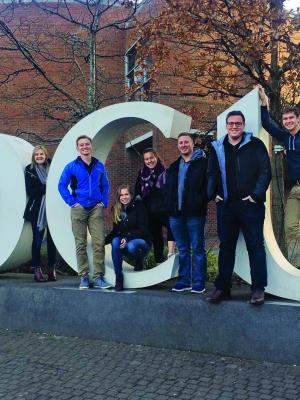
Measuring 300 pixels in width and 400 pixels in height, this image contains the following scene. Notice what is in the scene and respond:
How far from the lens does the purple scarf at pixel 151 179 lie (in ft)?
19.7

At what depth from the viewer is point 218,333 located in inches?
196

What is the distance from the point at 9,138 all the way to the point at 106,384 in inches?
156

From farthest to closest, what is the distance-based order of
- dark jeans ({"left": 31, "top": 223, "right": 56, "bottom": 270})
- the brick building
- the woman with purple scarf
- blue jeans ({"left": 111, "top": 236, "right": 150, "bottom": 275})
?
the brick building, dark jeans ({"left": 31, "top": 223, "right": 56, "bottom": 270}), the woman with purple scarf, blue jeans ({"left": 111, "top": 236, "right": 150, "bottom": 275})

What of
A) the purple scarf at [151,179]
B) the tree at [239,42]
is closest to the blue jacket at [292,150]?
the purple scarf at [151,179]

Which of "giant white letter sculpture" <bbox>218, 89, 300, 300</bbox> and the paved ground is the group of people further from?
the paved ground

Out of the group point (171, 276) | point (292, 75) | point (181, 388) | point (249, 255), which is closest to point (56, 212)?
point (171, 276)

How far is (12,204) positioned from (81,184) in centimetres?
134

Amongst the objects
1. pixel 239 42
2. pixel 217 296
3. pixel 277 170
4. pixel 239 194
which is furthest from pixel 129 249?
pixel 277 170

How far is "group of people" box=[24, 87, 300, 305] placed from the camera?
4922 millimetres

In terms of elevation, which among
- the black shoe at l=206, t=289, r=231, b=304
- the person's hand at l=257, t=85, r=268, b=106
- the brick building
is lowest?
the black shoe at l=206, t=289, r=231, b=304

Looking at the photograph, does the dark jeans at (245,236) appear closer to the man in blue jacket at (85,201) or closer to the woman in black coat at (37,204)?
the man in blue jacket at (85,201)

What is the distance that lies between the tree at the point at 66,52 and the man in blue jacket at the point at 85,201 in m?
3.66

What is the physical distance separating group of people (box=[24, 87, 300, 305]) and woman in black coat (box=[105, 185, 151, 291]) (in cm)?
1

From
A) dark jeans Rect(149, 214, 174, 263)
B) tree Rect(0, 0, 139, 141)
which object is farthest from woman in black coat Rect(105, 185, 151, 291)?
tree Rect(0, 0, 139, 141)
